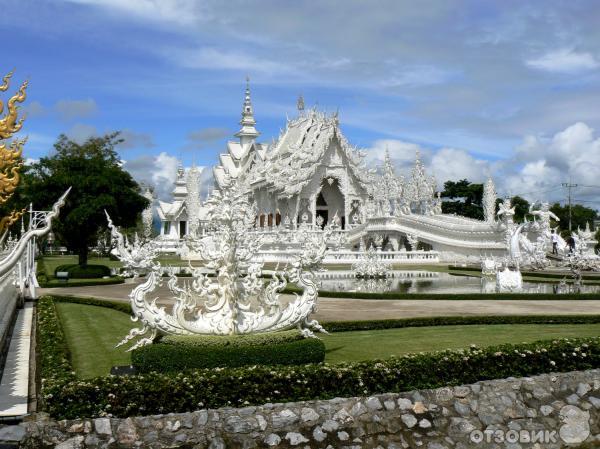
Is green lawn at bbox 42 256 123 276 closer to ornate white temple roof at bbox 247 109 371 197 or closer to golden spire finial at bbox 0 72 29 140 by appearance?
ornate white temple roof at bbox 247 109 371 197

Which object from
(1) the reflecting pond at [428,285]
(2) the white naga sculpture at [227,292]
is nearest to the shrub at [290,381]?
(2) the white naga sculpture at [227,292]

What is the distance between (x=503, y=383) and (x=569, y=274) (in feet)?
76.2

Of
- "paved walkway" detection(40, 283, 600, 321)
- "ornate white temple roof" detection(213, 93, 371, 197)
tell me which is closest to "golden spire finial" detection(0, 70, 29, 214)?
"paved walkway" detection(40, 283, 600, 321)

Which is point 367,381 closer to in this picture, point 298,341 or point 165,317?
point 298,341

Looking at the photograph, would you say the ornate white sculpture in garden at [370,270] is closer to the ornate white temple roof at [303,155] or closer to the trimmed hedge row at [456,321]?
the trimmed hedge row at [456,321]

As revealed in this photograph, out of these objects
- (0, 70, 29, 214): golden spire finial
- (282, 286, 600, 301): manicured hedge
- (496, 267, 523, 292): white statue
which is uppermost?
(0, 70, 29, 214): golden spire finial

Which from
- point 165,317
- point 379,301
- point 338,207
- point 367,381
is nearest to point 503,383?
point 367,381

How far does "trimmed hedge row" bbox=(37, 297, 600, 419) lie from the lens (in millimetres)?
8164

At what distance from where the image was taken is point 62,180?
106 feet

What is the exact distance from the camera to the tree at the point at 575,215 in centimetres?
8037

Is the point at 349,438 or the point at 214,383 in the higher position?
the point at 214,383

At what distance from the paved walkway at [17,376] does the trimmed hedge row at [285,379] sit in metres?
0.53

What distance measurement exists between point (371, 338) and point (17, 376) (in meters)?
6.52

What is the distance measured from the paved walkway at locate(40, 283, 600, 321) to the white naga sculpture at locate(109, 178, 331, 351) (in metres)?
5.01
